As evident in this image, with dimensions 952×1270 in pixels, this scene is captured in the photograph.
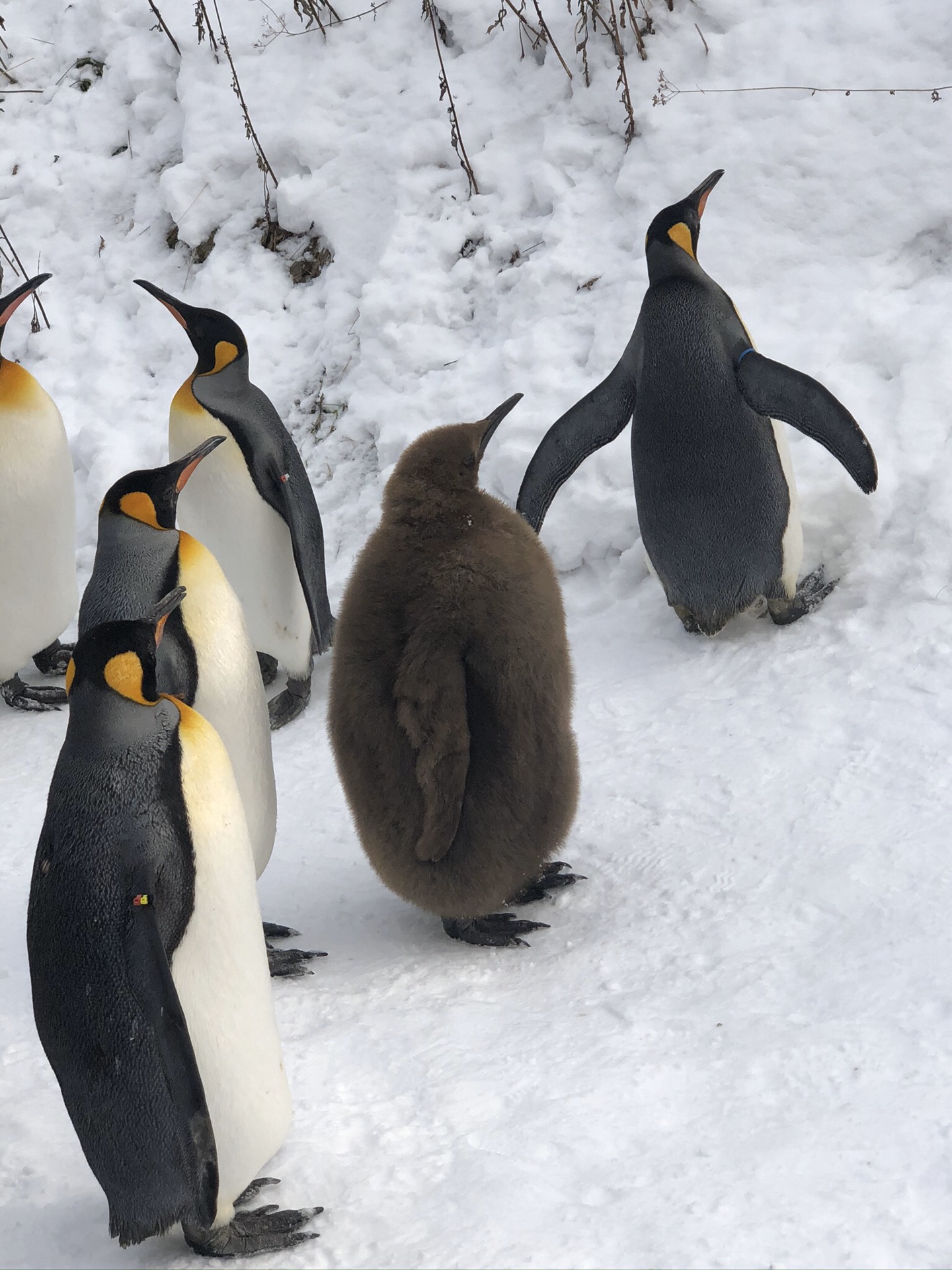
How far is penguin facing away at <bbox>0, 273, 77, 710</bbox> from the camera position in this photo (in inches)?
171

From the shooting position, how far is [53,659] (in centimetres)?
478

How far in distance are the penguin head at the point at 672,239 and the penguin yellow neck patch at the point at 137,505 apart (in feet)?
5.85

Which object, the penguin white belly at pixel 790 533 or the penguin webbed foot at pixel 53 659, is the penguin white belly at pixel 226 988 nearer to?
the penguin white belly at pixel 790 533

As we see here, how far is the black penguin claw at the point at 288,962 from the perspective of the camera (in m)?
2.74

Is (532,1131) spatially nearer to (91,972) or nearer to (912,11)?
(91,972)

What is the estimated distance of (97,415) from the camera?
17.7 feet

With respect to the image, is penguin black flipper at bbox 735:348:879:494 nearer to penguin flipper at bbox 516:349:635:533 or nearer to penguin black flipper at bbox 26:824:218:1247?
penguin flipper at bbox 516:349:635:533

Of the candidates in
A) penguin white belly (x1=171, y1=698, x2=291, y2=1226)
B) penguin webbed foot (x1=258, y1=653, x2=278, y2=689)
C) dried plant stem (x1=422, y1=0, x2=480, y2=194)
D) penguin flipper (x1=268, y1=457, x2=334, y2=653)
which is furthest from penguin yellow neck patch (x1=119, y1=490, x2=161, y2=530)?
dried plant stem (x1=422, y1=0, x2=480, y2=194)

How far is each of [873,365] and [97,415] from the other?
3220 millimetres

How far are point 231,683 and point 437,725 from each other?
1.70 feet

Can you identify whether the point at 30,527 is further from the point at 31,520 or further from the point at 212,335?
the point at 212,335

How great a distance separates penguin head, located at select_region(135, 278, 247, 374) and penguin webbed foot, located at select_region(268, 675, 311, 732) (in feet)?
3.57

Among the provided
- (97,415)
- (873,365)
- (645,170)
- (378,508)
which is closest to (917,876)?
(873,365)

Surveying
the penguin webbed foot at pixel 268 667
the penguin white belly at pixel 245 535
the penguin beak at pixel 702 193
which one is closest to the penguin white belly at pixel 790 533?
the penguin beak at pixel 702 193
